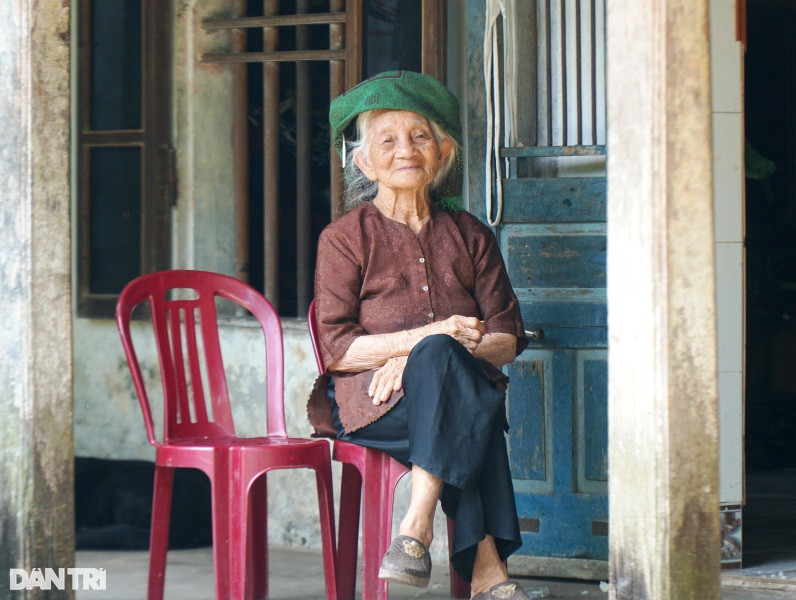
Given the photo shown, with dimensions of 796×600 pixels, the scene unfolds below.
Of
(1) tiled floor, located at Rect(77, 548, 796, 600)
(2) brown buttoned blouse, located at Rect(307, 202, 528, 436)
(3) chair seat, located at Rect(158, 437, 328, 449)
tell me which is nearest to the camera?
(3) chair seat, located at Rect(158, 437, 328, 449)

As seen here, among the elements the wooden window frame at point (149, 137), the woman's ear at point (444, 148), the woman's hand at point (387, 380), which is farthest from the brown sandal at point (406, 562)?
the wooden window frame at point (149, 137)

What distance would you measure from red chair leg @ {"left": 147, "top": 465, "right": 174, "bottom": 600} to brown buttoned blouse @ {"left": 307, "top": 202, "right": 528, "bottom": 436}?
1.63 feet

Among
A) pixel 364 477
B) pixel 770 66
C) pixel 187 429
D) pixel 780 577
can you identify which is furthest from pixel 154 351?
pixel 770 66

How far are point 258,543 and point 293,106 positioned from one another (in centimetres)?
195

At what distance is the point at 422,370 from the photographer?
10.7 ft

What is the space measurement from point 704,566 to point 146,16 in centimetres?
333

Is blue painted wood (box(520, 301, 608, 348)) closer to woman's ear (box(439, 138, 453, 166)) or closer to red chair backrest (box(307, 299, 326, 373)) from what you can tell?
woman's ear (box(439, 138, 453, 166))

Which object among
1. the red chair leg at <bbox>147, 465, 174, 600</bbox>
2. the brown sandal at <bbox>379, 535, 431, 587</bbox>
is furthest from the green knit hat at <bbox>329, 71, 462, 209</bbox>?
the brown sandal at <bbox>379, 535, 431, 587</bbox>

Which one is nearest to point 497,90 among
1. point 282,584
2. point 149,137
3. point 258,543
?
point 149,137

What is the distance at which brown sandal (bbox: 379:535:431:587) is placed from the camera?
3135 mm

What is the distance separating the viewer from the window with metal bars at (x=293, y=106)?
4.52 m

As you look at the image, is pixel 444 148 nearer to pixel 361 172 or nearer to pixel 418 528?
pixel 361 172

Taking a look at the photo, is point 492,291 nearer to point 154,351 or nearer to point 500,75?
point 500,75

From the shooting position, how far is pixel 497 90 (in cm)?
421
